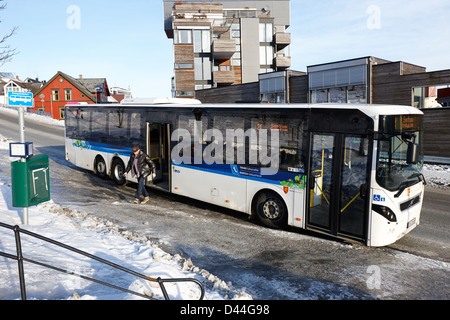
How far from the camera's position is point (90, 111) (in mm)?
14820

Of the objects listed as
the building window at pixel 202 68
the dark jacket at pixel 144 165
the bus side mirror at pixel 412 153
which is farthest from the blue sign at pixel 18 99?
the building window at pixel 202 68

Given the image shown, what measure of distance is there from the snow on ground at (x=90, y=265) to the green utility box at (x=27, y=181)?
60cm

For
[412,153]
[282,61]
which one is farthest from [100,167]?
[282,61]

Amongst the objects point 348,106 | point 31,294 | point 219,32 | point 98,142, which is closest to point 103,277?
point 31,294

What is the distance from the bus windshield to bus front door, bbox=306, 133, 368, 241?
307 mm

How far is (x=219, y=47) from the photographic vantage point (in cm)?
4272

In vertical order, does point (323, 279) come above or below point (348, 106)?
below

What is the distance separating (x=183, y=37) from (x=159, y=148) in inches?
1379

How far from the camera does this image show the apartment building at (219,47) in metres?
44.0

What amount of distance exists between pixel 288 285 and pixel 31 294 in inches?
146
